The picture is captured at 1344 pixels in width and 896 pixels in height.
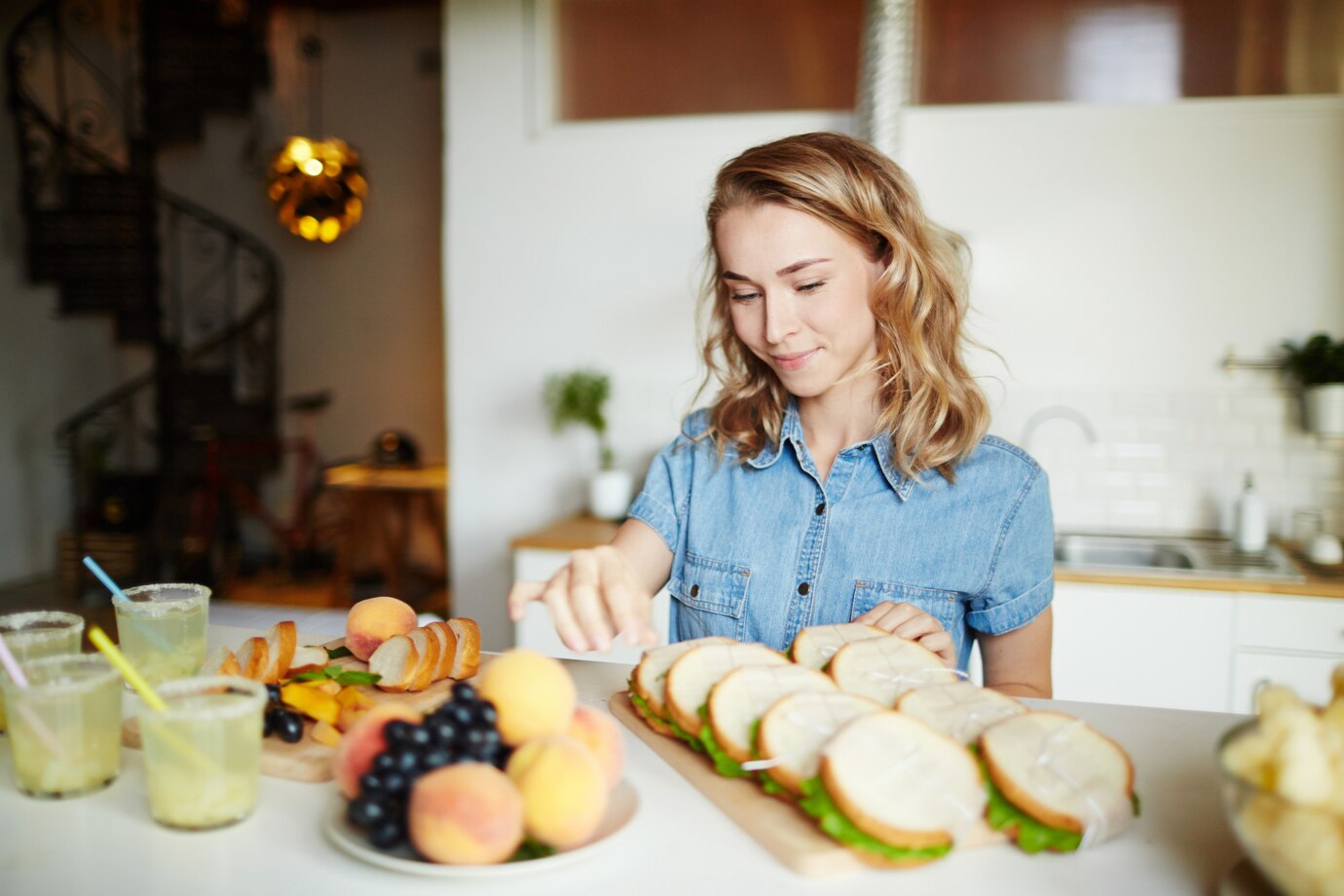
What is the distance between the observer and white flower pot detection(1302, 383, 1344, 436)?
2.98 m

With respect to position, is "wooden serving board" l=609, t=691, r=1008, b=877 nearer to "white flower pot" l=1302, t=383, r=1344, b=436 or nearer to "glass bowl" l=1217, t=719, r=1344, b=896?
"glass bowl" l=1217, t=719, r=1344, b=896

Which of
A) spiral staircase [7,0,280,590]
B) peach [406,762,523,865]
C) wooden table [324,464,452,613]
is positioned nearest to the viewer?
peach [406,762,523,865]

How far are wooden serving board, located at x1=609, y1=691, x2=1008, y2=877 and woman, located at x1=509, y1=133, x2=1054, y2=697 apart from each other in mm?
416

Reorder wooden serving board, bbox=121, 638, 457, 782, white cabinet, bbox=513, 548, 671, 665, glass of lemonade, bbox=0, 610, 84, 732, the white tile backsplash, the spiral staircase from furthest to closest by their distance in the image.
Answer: the spiral staircase → the white tile backsplash → white cabinet, bbox=513, 548, 671, 665 → glass of lemonade, bbox=0, 610, 84, 732 → wooden serving board, bbox=121, 638, 457, 782

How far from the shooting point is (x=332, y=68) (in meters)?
6.98

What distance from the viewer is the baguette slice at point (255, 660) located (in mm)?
1231

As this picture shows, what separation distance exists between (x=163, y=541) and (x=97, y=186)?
88.5 inches

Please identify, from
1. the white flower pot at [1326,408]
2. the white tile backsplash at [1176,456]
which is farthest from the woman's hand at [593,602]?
the white flower pot at [1326,408]

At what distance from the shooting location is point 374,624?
1321mm

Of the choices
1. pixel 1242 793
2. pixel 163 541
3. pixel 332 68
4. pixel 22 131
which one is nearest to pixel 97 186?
pixel 22 131

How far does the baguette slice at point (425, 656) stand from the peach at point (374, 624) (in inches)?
2.3

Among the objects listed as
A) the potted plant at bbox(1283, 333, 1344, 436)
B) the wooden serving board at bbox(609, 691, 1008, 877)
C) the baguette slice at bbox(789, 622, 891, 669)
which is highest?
the potted plant at bbox(1283, 333, 1344, 436)

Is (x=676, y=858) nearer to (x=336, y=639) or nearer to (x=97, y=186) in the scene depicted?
(x=336, y=639)

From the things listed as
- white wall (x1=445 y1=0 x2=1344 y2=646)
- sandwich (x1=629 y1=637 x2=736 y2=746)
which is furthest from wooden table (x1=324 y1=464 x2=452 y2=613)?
sandwich (x1=629 y1=637 x2=736 y2=746)
